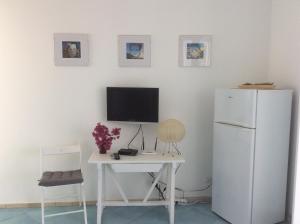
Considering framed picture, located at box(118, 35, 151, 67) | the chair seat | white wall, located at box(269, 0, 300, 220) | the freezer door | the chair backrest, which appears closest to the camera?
the freezer door

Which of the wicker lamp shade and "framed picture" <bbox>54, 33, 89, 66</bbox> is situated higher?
"framed picture" <bbox>54, 33, 89, 66</bbox>

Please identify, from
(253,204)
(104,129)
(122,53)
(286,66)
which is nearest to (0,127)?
(104,129)

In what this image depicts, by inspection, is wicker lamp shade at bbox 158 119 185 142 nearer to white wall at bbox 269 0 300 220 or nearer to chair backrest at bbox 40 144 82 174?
chair backrest at bbox 40 144 82 174

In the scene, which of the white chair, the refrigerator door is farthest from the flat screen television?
the refrigerator door

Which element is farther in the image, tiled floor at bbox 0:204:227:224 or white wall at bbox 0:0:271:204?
white wall at bbox 0:0:271:204

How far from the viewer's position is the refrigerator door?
2.75 m

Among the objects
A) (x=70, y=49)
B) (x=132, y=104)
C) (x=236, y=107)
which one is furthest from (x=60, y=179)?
(x=236, y=107)

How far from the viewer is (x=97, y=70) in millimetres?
3340

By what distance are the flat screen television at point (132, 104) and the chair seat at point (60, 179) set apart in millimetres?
790

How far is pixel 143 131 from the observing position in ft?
11.3

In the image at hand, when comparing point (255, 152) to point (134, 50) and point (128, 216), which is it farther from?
point (134, 50)

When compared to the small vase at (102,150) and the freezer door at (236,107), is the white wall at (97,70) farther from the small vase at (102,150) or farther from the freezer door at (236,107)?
the freezer door at (236,107)

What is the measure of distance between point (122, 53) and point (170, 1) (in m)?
0.86

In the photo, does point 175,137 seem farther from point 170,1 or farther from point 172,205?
point 170,1
